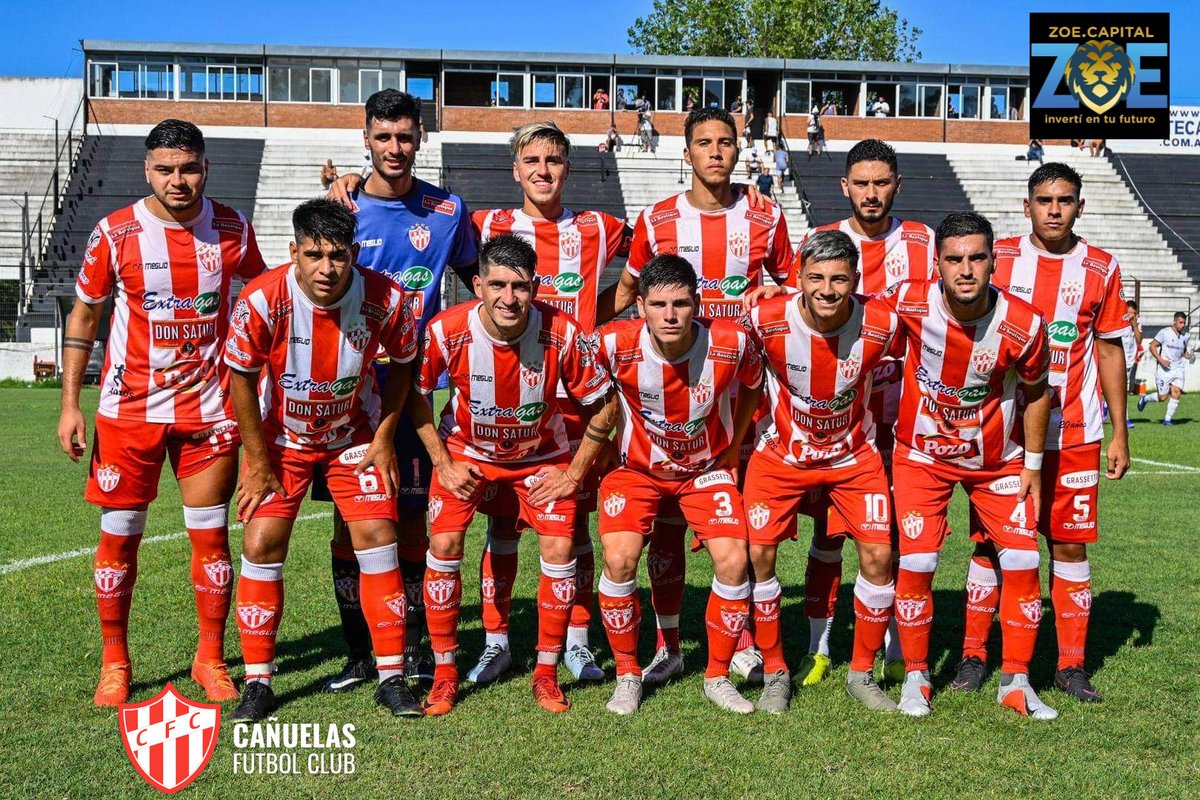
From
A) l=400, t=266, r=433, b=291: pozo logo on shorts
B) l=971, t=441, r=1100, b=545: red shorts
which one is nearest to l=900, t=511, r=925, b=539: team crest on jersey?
l=971, t=441, r=1100, b=545: red shorts

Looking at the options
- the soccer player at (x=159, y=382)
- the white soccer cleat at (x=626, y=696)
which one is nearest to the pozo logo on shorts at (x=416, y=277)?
the soccer player at (x=159, y=382)

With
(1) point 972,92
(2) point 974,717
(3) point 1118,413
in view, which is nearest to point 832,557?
(2) point 974,717

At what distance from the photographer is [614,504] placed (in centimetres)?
479

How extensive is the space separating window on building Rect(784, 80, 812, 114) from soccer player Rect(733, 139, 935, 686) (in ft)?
119

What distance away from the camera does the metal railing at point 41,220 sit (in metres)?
25.2

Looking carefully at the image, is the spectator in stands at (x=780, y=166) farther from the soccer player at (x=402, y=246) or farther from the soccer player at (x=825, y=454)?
the soccer player at (x=825, y=454)

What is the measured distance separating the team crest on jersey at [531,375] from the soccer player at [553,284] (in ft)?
0.80

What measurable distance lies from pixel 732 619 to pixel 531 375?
51.8 inches

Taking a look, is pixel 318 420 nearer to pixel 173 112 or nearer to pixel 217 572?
pixel 217 572

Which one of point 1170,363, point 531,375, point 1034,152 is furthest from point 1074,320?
point 1034,152

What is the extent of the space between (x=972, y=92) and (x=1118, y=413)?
3905 cm

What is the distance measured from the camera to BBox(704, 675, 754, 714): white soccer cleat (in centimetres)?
454

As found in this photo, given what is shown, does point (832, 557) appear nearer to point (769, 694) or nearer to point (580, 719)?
point (769, 694)

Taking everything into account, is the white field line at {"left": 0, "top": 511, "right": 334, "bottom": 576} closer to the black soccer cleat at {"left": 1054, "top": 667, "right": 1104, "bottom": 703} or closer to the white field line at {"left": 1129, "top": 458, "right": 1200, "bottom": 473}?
the black soccer cleat at {"left": 1054, "top": 667, "right": 1104, "bottom": 703}
